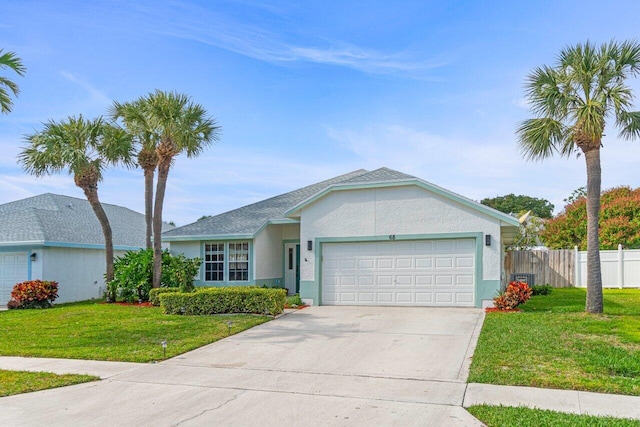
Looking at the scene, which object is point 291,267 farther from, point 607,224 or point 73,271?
point 607,224

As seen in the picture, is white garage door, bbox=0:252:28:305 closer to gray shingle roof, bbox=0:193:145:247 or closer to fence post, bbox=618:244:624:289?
gray shingle roof, bbox=0:193:145:247

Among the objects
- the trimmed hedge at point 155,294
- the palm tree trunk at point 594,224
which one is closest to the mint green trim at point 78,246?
the trimmed hedge at point 155,294

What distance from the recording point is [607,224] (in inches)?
1046

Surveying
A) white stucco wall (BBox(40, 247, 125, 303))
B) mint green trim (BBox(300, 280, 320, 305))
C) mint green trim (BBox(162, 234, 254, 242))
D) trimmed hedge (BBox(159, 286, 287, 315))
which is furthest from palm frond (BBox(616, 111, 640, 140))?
white stucco wall (BBox(40, 247, 125, 303))

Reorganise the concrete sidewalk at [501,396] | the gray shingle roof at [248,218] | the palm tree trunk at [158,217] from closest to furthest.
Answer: the concrete sidewalk at [501,396] < the palm tree trunk at [158,217] < the gray shingle roof at [248,218]

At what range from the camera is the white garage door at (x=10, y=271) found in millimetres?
19562

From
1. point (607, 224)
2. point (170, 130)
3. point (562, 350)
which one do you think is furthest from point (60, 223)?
point (607, 224)

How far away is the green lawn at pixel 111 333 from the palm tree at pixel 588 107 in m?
9.01

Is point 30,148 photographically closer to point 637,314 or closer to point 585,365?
point 585,365

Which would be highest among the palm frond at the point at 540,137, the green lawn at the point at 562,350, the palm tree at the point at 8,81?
the palm tree at the point at 8,81

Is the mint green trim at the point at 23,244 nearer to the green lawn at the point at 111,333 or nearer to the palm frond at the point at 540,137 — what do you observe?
the green lawn at the point at 111,333

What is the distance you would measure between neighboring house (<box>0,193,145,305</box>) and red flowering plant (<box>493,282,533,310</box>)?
1670cm

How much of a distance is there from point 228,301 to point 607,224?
2265 cm

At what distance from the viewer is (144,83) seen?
58.3 ft
